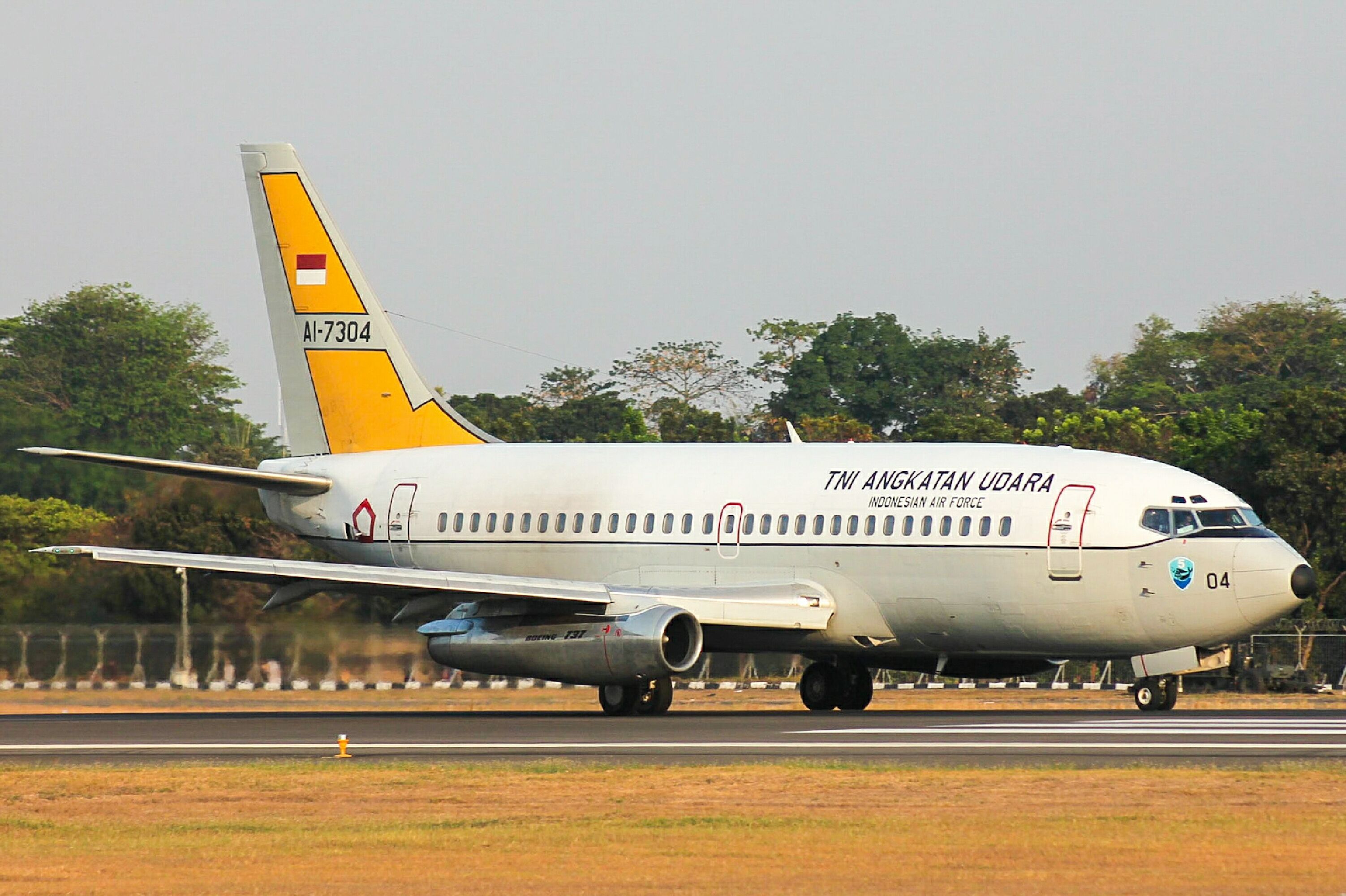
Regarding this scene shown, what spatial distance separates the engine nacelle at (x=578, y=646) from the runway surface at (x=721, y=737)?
708 millimetres

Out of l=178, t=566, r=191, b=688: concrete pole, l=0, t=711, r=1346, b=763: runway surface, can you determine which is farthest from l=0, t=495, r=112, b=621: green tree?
l=0, t=711, r=1346, b=763: runway surface

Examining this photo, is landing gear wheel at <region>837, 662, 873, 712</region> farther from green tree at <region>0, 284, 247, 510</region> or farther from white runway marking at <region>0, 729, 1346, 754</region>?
green tree at <region>0, 284, 247, 510</region>

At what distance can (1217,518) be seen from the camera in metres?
28.8

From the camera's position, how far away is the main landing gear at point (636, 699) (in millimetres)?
31047

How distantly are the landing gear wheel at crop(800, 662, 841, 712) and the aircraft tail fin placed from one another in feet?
27.7

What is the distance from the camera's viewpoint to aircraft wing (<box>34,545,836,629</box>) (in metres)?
30.0

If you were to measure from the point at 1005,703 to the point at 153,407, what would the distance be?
58.0 meters

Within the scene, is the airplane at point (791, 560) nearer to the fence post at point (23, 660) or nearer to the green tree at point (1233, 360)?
the fence post at point (23, 660)

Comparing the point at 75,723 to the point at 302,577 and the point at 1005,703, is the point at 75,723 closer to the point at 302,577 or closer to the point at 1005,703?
the point at 302,577

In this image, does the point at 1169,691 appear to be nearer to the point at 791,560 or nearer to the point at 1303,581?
the point at 1303,581

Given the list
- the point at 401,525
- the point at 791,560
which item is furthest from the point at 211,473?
the point at 791,560

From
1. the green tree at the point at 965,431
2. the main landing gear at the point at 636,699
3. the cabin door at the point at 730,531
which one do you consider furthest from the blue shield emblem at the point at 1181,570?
the green tree at the point at 965,431

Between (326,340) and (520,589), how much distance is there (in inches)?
402

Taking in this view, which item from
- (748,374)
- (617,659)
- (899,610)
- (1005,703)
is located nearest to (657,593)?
(617,659)
